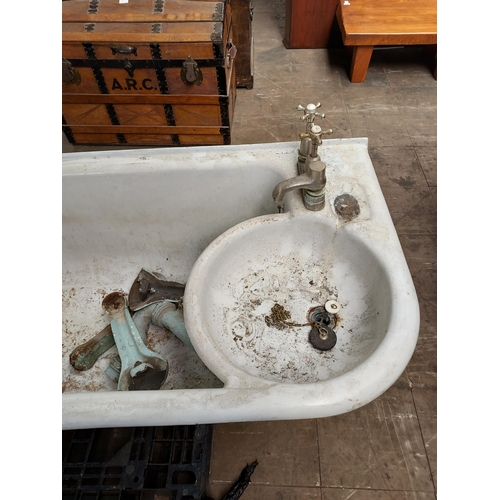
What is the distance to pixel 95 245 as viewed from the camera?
4.79 feet

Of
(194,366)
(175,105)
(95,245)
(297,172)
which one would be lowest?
(194,366)

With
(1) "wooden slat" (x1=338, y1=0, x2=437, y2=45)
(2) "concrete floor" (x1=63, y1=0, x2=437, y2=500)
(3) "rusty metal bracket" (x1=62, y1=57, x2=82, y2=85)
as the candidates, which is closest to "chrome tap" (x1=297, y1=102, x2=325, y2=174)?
(2) "concrete floor" (x1=63, y1=0, x2=437, y2=500)

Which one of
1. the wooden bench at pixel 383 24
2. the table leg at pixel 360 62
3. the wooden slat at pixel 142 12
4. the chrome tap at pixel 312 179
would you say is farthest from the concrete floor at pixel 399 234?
the chrome tap at pixel 312 179

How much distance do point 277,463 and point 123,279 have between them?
36.2 inches

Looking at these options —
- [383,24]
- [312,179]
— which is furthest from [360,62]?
[312,179]

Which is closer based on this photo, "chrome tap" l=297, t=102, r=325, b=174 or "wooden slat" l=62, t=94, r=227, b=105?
"chrome tap" l=297, t=102, r=325, b=174

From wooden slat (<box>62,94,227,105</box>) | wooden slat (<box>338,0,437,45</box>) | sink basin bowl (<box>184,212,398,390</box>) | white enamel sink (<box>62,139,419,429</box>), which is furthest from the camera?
wooden slat (<box>338,0,437,45</box>)

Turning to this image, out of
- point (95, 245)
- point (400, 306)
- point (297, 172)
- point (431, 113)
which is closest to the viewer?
point (400, 306)

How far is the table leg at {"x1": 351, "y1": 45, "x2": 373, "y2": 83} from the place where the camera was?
7.78 feet

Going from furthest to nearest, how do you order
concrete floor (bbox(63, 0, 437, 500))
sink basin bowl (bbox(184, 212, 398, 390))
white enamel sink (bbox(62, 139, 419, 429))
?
concrete floor (bbox(63, 0, 437, 500)) → sink basin bowl (bbox(184, 212, 398, 390)) → white enamel sink (bbox(62, 139, 419, 429))

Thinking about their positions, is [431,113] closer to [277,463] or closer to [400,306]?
[400,306]

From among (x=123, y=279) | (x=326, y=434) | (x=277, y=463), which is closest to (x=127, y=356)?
(x=123, y=279)

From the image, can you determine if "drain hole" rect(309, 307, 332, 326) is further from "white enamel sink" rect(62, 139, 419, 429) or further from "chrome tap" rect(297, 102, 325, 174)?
"chrome tap" rect(297, 102, 325, 174)

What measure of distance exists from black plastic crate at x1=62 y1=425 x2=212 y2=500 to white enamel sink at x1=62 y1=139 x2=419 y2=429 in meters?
0.16
